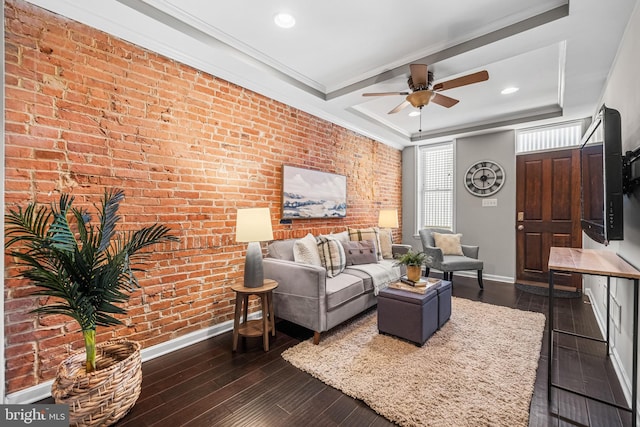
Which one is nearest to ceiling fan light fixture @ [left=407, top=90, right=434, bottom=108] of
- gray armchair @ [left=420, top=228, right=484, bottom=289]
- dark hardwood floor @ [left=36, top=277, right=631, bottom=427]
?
gray armchair @ [left=420, top=228, right=484, bottom=289]

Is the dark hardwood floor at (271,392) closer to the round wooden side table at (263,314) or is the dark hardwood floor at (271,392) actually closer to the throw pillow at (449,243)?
the round wooden side table at (263,314)

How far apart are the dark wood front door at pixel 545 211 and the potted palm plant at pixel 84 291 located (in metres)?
5.44

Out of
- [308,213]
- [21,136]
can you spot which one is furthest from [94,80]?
[308,213]

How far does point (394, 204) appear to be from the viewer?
589 cm

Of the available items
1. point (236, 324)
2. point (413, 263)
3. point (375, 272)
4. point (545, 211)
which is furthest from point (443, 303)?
point (545, 211)

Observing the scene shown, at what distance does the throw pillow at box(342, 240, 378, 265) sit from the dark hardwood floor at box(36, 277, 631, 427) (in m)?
1.23

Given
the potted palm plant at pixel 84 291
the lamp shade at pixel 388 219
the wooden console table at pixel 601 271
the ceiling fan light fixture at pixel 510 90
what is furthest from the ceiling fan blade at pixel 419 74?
the potted palm plant at pixel 84 291

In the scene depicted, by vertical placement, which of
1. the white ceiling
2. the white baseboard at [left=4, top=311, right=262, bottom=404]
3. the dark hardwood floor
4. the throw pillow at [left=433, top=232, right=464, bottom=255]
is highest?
the white ceiling

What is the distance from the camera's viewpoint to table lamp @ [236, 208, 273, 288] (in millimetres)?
2508

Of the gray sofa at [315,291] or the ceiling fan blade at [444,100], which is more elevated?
the ceiling fan blade at [444,100]

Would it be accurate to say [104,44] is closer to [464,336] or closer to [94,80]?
[94,80]

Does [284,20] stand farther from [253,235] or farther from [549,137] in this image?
[549,137]

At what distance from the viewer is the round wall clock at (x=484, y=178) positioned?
4.95m

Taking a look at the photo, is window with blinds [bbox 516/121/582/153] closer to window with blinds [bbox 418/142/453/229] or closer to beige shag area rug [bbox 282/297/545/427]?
window with blinds [bbox 418/142/453/229]
